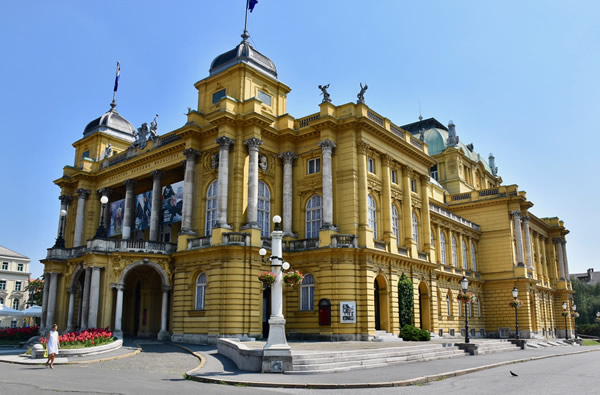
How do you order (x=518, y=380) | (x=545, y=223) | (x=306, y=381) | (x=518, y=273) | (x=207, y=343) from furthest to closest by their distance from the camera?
(x=545, y=223) → (x=518, y=273) → (x=207, y=343) → (x=518, y=380) → (x=306, y=381)

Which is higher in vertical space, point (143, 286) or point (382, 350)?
point (143, 286)

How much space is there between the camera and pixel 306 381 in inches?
659

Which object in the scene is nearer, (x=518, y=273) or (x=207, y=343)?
(x=207, y=343)

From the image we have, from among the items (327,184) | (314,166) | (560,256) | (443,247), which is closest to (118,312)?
(327,184)

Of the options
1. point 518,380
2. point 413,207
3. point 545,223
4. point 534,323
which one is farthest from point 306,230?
point 545,223

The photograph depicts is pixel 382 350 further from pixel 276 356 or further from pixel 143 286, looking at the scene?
pixel 143 286

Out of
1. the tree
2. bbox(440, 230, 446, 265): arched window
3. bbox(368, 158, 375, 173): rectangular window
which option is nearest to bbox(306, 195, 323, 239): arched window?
bbox(368, 158, 375, 173): rectangular window

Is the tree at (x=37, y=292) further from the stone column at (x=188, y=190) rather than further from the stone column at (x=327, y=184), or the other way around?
the stone column at (x=327, y=184)

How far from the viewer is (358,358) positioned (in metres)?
21.6

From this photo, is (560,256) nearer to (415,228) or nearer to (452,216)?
(452,216)

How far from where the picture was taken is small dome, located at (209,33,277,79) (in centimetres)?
3928

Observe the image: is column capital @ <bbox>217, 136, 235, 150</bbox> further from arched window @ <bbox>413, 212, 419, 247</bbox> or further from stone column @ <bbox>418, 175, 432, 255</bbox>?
stone column @ <bbox>418, 175, 432, 255</bbox>

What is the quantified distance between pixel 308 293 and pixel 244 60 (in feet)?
59.0

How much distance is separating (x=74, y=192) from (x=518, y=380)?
44.3 meters
